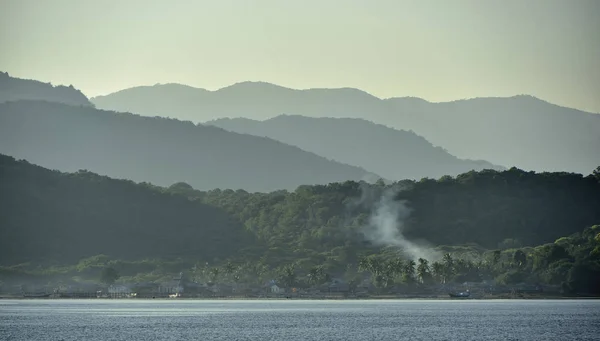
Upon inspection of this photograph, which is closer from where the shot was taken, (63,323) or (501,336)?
(501,336)

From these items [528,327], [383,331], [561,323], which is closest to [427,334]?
[383,331]

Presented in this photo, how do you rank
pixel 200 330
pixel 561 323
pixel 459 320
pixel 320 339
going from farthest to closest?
pixel 459 320, pixel 561 323, pixel 200 330, pixel 320 339

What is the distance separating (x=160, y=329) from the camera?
170625 millimetres

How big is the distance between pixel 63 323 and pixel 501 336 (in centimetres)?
7867

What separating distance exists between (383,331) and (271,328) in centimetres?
2028

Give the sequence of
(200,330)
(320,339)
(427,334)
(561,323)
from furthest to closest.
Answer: (561,323)
(200,330)
(427,334)
(320,339)

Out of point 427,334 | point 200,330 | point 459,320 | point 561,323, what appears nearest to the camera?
point 427,334

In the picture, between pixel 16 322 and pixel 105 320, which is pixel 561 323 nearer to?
pixel 105 320

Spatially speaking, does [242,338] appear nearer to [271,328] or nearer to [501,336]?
[271,328]

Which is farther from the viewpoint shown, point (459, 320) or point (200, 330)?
point (459, 320)

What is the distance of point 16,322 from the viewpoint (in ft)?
613

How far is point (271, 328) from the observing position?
174m

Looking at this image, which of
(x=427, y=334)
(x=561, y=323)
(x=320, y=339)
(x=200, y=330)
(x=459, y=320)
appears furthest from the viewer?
(x=459, y=320)

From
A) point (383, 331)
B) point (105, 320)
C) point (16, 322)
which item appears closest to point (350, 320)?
point (383, 331)
